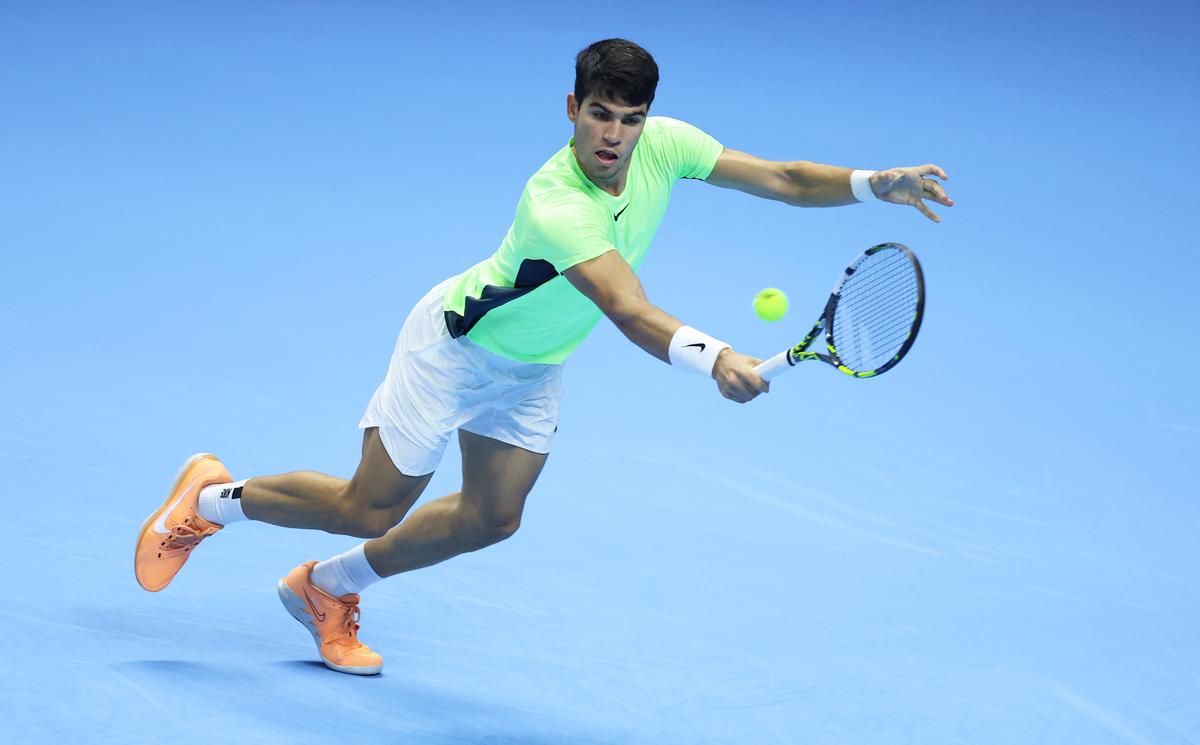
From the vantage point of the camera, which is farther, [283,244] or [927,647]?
[283,244]

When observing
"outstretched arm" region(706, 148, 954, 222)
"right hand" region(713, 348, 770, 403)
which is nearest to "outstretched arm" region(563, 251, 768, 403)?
"right hand" region(713, 348, 770, 403)

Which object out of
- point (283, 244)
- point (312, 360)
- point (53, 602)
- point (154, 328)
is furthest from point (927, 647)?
point (283, 244)

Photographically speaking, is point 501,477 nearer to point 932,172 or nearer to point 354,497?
point 354,497

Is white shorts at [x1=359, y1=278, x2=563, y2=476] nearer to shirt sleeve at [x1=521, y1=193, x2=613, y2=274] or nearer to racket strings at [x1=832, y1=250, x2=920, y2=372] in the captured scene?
shirt sleeve at [x1=521, y1=193, x2=613, y2=274]

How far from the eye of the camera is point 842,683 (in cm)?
425

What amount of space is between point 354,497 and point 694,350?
1323 millimetres

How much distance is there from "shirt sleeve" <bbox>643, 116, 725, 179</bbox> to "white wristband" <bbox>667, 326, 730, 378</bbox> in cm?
90

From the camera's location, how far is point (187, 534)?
4477 millimetres

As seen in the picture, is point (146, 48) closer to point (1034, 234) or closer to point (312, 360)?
point (312, 360)

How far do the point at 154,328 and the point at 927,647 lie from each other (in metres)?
3.93

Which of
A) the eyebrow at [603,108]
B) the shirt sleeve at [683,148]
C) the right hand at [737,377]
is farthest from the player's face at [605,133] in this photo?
the right hand at [737,377]

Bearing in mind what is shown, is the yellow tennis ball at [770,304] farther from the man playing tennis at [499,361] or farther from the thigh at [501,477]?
the thigh at [501,477]

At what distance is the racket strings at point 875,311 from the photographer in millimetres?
3328

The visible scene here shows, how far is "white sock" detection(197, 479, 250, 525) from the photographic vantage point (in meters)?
4.38
